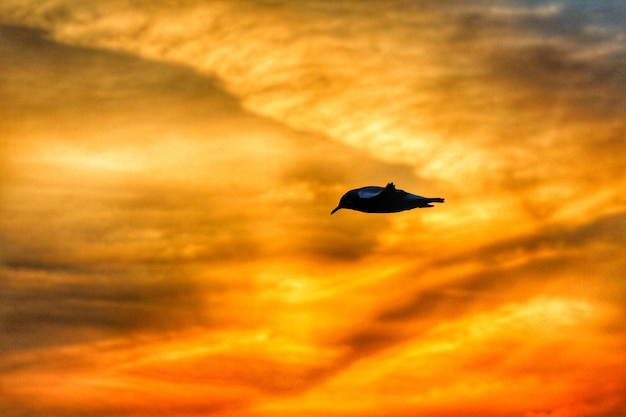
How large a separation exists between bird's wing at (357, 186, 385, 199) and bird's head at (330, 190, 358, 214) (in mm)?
900

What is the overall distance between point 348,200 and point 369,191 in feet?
10.7

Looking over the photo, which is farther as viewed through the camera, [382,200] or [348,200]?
[348,200]

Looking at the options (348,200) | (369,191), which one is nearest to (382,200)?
(369,191)

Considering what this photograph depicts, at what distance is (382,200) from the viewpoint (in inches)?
6452

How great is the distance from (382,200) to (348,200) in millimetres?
5591

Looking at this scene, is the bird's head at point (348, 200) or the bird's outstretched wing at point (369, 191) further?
the bird's head at point (348, 200)

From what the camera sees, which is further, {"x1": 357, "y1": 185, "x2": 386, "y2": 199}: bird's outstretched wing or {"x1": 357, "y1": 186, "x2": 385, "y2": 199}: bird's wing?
{"x1": 357, "y1": 186, "x2": 385, "y2": 199}: bird's wing

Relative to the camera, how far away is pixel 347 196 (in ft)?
552

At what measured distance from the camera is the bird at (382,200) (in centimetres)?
16362

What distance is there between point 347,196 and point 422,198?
8.81m

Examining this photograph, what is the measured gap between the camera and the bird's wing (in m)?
165

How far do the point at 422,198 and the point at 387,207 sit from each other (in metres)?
4.68

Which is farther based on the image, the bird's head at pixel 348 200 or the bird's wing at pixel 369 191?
the bird's head at pixel 348 200

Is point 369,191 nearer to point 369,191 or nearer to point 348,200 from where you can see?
point 369,191
